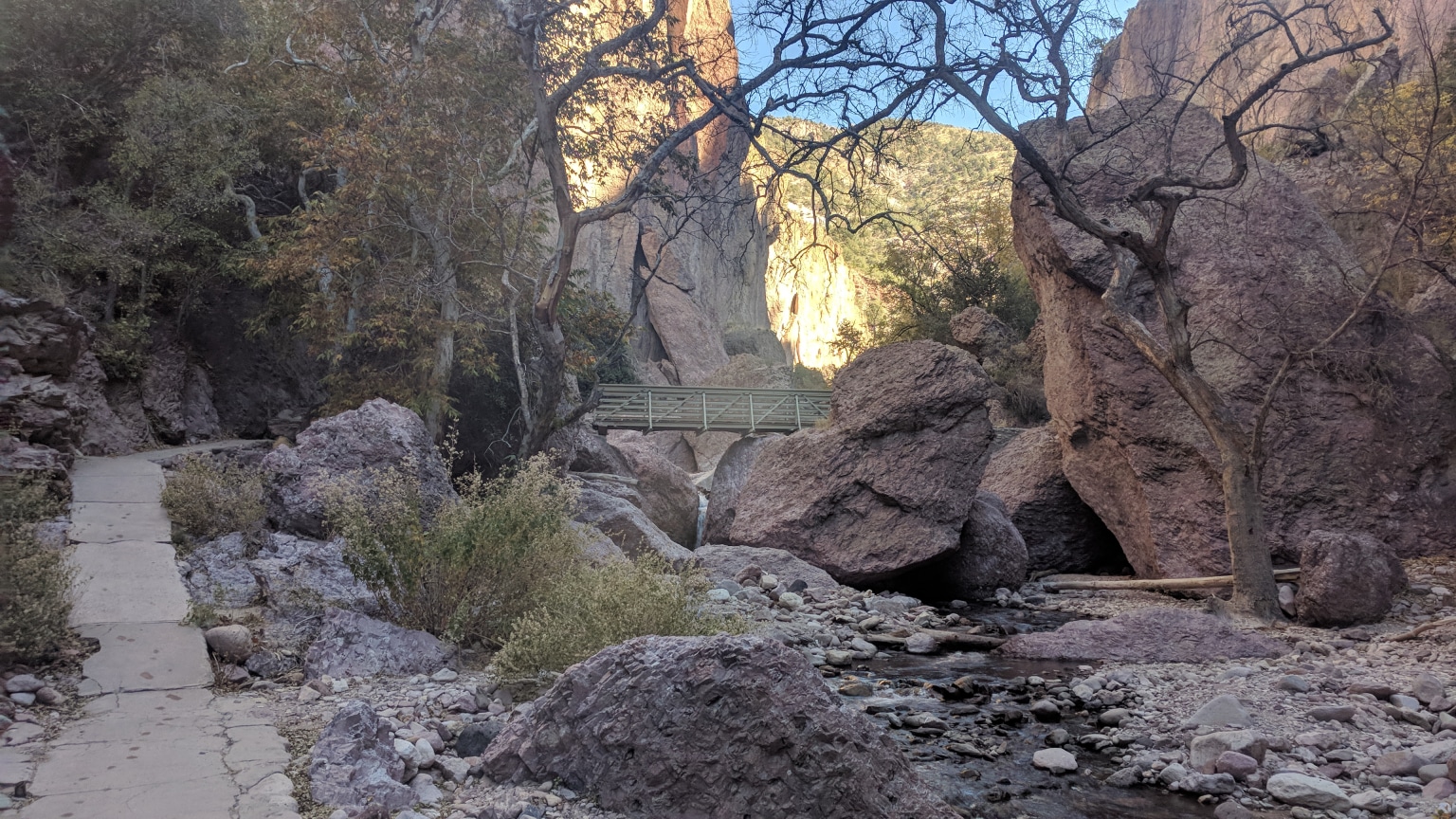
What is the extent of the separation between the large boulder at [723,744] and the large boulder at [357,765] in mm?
465

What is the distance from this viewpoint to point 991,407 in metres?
17.3

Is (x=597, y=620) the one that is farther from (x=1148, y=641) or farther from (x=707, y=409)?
(x=707, y=409)

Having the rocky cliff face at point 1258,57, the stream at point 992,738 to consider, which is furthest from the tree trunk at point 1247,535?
the rocky cliff face at point 1258,57

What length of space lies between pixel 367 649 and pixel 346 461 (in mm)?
2836

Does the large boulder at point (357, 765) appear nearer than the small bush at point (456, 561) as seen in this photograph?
Yes

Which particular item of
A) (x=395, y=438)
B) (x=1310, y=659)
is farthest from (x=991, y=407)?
(x=395, y=438)

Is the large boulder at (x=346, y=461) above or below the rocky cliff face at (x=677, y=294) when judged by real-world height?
below

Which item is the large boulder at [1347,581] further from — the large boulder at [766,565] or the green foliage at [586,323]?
the green foliage at [586,323]

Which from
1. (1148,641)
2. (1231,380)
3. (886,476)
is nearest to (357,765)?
(1148,641)

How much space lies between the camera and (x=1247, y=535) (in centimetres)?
779

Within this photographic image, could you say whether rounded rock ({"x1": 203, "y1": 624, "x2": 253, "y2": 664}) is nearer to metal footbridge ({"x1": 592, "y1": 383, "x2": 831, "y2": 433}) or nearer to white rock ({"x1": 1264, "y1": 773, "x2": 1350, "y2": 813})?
white rock ({"x1": 1264, "y1": 773, "x2": 1350, "y2": 813})

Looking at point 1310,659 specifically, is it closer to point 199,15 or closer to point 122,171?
point 122,171

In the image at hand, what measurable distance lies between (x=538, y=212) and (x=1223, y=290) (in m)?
8.97

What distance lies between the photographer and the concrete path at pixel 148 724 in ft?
9.77
